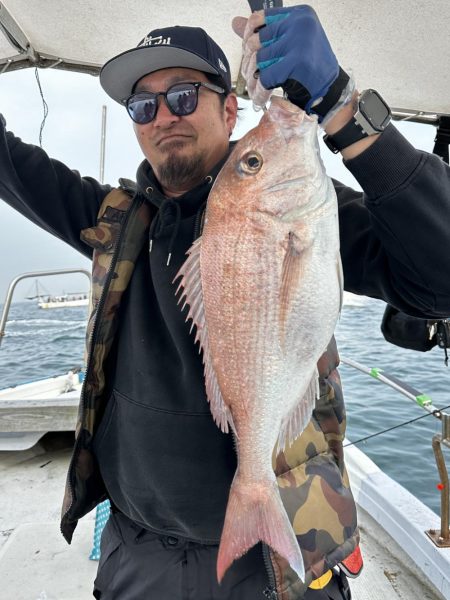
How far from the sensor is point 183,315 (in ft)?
5.36

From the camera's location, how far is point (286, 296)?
4.09ft

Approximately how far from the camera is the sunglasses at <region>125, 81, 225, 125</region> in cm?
177

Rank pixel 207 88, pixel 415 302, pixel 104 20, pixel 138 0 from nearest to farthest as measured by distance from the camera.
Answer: pixel 415 302
pixel 207 88
pixel 138 0
pixel 104 20

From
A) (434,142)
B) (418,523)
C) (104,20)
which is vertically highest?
(104,20)

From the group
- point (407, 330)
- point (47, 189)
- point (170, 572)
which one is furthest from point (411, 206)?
point (47, 189)

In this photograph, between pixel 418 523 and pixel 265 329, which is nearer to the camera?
pixel 265 329

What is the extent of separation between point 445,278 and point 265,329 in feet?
1.76

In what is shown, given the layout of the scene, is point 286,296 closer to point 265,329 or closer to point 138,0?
point 265,329

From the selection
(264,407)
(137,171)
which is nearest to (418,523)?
(264,407)

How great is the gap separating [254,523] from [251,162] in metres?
1.01

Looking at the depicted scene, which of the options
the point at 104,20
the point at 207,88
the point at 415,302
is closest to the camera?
the point at 415,302

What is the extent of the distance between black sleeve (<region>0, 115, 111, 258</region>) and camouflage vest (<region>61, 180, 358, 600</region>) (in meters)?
0.22

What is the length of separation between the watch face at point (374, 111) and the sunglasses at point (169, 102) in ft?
2.46

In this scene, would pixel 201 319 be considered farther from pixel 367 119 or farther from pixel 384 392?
pixel 384 392
